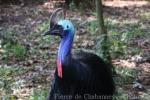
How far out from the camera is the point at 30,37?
29.1ft

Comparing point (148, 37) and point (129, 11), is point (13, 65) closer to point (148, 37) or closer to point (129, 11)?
point (148, 37)

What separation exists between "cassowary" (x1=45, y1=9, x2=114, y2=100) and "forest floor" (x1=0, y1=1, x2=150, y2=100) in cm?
73

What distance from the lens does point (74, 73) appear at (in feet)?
13.5

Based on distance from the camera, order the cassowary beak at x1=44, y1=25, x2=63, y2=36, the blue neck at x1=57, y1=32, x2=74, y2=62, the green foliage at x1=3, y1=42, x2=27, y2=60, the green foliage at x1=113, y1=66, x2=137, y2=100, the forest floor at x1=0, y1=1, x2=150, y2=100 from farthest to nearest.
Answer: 1. the green foliage at x1=3, y1=42, x2=27, y2=60
2. the forest floor at x1=0, y1=1, x2=150, y2=100
3. the green foliage at x1=113, y1=66, x2=137, y2=100
4. the cassowary beak at x1=44, y1=25, x2=63, y2=36
5. the blue neck at x1=57, y1=32, x2=74, y2=62

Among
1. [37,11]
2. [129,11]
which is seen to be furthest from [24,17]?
[129,11]

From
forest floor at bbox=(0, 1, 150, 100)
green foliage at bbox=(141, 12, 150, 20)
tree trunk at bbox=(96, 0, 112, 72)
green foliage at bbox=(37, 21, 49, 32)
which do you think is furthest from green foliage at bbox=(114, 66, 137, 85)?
green foliage at bbox=(141, 12, 150, 20)

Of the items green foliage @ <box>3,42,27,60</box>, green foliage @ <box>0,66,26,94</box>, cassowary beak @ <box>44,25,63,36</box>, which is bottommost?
green foliage @ <box>0,66,26,94</box>

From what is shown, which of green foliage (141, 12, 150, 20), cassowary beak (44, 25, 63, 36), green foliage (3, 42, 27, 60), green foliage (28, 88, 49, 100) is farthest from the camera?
green foliage (141, 12, 150, 20)

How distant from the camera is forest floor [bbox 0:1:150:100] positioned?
599 cm

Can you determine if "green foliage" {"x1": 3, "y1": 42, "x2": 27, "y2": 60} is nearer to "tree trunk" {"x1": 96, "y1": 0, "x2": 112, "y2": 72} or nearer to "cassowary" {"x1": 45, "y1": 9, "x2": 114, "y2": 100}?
"tree trunk" {"x1": 96, "y1": 0, "x2": 112, "y2": 72}

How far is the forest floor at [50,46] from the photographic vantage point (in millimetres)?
5992

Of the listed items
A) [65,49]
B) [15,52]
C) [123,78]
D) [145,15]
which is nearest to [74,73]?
[65,49]

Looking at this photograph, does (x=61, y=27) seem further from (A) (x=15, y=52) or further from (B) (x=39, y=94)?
(A) (x=15, y=52)

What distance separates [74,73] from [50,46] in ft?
13.1
